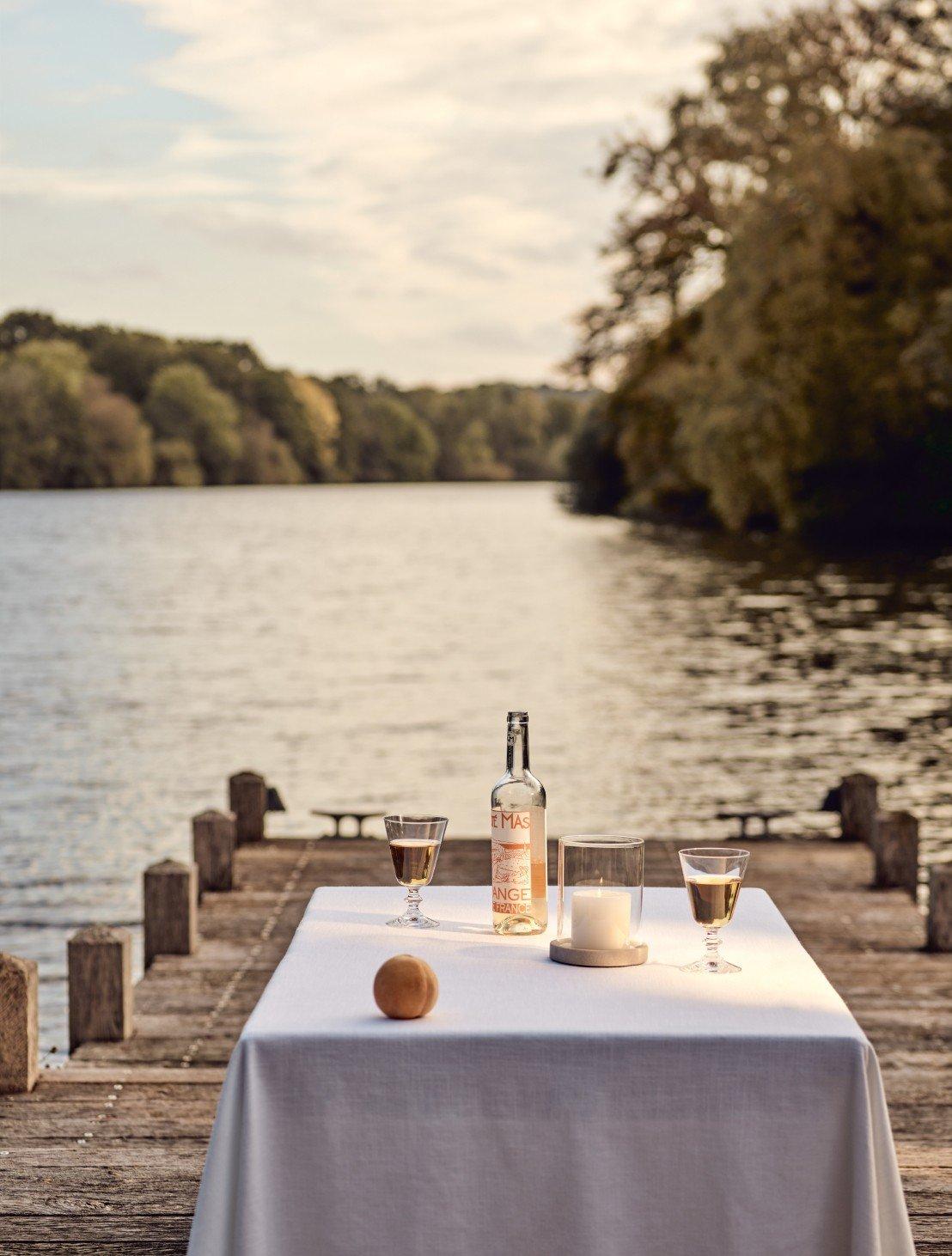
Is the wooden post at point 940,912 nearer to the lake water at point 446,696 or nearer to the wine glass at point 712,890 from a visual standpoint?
the lake water at point 446,696

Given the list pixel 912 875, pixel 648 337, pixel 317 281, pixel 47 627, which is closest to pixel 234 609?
pixel 47 627

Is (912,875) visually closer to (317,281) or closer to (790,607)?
(790,607)

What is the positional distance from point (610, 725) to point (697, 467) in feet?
35.9

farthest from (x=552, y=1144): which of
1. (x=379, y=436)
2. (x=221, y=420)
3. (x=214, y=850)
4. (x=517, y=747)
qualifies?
(x=379, y=436)

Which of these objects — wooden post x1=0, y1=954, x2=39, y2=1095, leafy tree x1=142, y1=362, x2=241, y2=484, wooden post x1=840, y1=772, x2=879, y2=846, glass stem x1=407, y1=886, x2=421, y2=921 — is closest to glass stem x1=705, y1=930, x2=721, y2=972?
glass stem x1=407, y1=886, x2=421, y2=921

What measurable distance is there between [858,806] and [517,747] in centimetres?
565

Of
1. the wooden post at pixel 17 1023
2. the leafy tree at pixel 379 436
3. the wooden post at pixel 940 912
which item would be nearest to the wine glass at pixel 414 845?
the wooden post at pixel 17 1023

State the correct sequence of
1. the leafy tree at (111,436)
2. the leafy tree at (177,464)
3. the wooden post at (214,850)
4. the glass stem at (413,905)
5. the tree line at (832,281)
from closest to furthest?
the glass stem at (413,905)
the wooden post at (214,850)
the tree line at (832,281)
the leafy tree at (111,436)
the leafy tree at (177,464)

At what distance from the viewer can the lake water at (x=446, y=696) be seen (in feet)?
46.2

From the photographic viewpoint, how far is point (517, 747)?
112 inches

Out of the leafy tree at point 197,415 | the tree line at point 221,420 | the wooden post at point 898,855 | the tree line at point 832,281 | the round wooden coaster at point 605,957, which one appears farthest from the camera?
the leafy tree at point 197,415

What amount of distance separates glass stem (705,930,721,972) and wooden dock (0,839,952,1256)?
2.31 ft

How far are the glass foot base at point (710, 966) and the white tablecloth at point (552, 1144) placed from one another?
28cm

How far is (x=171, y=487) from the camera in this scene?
11069cm
